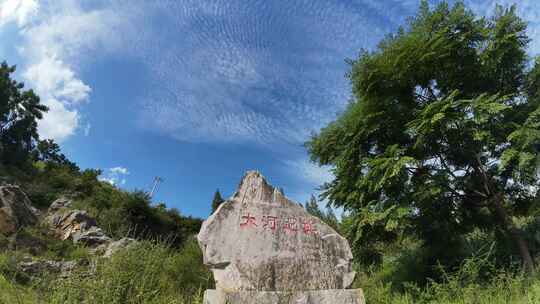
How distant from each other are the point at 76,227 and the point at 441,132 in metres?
12.1

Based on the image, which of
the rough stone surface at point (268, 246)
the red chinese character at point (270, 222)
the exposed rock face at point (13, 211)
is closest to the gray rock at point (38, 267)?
the exposed rock face at point (13, 211)

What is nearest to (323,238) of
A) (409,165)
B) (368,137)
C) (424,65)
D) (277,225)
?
(277,225)

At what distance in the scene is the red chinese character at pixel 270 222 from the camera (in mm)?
4207

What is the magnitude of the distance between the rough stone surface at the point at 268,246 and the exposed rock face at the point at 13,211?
8.67 metres

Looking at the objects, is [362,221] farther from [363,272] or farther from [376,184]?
[363,272]

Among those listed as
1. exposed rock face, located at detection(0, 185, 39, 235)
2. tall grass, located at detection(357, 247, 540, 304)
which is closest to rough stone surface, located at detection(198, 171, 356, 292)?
tall grass, located at detection(357, 247, 540, 304)

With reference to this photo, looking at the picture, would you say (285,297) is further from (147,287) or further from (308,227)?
(147,287)

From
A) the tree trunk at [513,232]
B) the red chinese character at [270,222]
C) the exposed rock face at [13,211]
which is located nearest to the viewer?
the red chinese character at [270,222]

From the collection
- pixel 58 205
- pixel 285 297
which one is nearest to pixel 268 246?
pixel 285 297

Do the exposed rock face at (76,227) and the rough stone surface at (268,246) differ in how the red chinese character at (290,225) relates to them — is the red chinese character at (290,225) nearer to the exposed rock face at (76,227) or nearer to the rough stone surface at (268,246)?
the rough stone surface at (268,246)

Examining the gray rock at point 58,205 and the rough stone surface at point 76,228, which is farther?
the gray rock at point 58,205

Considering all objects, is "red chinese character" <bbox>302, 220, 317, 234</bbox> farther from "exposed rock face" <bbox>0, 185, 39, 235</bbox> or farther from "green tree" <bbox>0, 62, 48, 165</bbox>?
"green tree" <bbox>0, 62, 48, 165</bbox>

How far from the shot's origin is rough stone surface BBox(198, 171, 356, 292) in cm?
379

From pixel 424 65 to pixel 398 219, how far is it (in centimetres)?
348
